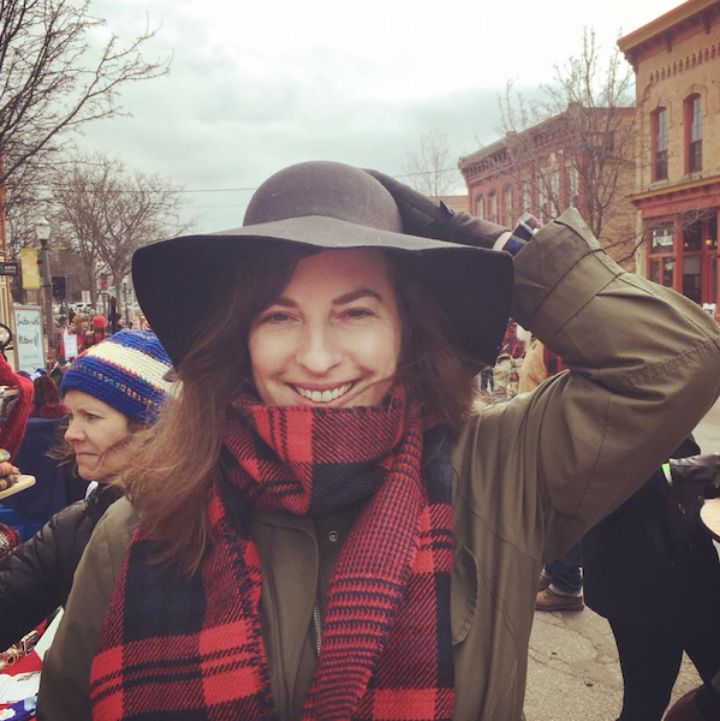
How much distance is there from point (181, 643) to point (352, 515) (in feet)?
1.40

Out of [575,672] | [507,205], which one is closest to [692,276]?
[507,205]

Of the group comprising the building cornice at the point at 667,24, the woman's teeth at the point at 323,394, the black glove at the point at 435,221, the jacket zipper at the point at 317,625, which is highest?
the building cornice at the point at 667,24

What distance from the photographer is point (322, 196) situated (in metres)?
1.51

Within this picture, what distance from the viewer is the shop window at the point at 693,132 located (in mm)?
20094

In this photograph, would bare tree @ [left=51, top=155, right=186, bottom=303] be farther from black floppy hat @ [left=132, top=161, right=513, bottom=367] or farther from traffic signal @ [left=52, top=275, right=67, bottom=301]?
black floppy hat @ [left=132, top=161, right=513, bottom=367]

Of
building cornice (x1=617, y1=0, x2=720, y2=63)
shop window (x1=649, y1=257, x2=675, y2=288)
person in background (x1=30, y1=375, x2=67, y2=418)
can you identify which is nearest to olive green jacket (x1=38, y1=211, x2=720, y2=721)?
person in background (x1=30, y1=375, x2=67, y2=418)

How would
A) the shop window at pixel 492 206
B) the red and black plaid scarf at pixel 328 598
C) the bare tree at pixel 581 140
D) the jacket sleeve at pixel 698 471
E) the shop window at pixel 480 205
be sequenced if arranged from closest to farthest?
the red and black plaid scarf at pixel 328 598, the jacket sleeve at pixel 698 471, the bare tree at pixel 581 140, the shop window at pixel 492 206, the shop window at pixel 480 205

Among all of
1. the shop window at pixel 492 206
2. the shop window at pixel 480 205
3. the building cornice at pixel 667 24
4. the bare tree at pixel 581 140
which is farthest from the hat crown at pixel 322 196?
the shop window at pixel 480 205

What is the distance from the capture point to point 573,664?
374cm

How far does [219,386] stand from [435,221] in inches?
25.7

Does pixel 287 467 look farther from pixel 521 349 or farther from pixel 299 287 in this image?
pixel 521 349

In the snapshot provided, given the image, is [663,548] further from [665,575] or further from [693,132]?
[693,132]

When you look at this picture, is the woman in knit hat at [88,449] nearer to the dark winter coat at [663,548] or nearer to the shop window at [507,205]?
the dark winter coat at [663,548]

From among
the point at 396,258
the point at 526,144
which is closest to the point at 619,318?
the point at 396,258
